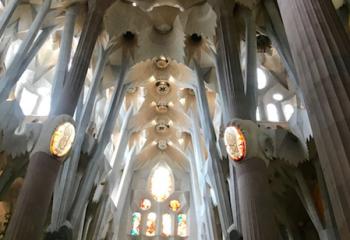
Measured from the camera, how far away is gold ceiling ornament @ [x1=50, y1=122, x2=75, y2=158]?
10227 mm

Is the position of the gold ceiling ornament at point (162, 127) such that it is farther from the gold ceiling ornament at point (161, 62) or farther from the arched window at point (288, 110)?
the arched window at point (288, 110)

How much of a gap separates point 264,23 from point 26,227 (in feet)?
36.8

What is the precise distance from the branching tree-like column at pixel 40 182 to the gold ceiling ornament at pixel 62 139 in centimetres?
24

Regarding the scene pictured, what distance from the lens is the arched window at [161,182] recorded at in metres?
25.1

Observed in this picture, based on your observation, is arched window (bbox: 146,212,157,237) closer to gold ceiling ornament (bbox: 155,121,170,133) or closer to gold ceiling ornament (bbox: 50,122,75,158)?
gold ceiling ornament (bbox: 155,121,170,133)

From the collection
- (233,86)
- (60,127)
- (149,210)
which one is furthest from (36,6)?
(149,210)

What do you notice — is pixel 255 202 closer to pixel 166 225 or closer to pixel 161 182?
pixel 166 225

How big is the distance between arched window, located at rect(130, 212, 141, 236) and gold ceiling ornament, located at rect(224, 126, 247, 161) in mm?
14257

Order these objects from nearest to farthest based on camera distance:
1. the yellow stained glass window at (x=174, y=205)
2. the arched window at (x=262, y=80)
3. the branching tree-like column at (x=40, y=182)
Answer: the branching tree-like column at (x=40, y=182), the arched window at (x=262, y=80), the yellow stained glass window at (x=174, y=205)

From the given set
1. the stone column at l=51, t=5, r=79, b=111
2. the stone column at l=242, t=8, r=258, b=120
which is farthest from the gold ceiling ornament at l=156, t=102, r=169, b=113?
the stone column at l=242, t=8, r=258, b=120

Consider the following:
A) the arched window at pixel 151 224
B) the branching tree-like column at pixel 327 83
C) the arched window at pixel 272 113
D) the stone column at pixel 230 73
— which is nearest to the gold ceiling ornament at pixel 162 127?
the arched window at pixel 151 224

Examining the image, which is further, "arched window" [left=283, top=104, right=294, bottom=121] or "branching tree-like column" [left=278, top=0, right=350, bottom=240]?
"arched window" [left=283, top=104, right=294, bottom=121]

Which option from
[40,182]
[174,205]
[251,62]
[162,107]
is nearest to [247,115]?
[251,62]

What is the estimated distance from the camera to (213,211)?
60.7 ft
